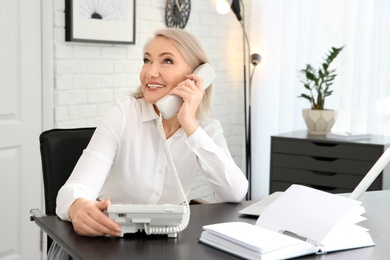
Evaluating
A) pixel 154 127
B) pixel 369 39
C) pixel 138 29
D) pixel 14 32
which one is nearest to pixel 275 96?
pixel 369 39

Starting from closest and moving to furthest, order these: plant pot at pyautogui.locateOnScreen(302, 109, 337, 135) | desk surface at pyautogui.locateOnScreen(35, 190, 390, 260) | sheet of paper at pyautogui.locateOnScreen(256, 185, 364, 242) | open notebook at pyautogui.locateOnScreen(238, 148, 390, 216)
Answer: desk surface at pyautogui.locateOnScreen(35, 190, 390, 260), sheet of paper at pyautogui.locateOnScreen(256, 185, 364, 242), open notebook at pyautogui.locateOnScreen(238, 148, 390, 216), plant pot at pyautogui.locateOnScreen(302, 109, 337, 135)

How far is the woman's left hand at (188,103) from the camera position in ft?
6.29

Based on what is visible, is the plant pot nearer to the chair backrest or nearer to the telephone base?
the chair backrest

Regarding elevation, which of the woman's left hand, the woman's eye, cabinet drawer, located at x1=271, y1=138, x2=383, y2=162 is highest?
the woman's eye

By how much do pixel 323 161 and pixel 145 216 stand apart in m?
2.44

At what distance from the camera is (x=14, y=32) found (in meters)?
3.13

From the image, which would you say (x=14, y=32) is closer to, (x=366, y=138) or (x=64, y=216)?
(x=64, y=216)

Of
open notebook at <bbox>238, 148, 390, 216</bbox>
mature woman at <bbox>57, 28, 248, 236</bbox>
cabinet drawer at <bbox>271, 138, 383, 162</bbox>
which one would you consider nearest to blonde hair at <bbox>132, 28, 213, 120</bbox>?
mature woman at <bbox>57, 28, 248, 236</bbox>

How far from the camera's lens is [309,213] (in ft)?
5.05

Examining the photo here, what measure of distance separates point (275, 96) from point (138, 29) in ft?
4.13

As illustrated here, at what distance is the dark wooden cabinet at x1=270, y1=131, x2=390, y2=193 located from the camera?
143 inches

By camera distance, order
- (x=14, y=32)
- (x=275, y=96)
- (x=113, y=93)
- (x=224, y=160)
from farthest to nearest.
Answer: (x=275, y=96) < (x=113, y=93) < (x=14, y=32) < (x=224, y=160)

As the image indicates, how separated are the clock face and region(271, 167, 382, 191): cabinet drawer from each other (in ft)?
3.74

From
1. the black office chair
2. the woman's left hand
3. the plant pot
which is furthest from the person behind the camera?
the plant pot
